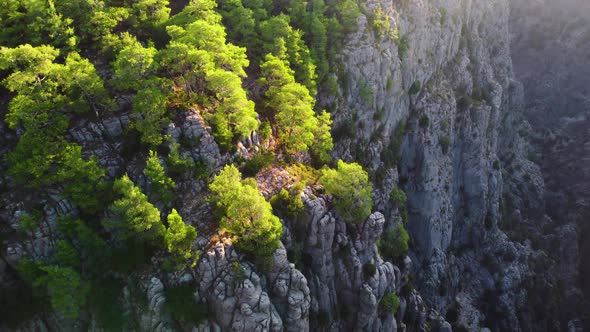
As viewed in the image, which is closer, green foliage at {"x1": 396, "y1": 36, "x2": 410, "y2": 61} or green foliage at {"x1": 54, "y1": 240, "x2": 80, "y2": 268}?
green foliage at {"x1": 54, "y1": 240, "x2": 80, "y2": 268}

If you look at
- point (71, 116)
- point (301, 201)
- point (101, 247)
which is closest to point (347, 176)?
point (301, 201)

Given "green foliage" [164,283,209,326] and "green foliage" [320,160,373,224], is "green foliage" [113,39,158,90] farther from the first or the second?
"green foliage" [320,160,373,224]

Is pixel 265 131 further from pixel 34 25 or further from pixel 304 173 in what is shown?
pixel 34 25

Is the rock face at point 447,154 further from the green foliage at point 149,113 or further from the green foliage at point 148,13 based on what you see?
the green foliage at point 149,113

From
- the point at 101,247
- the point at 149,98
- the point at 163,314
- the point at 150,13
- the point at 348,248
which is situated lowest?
the point at 348,248

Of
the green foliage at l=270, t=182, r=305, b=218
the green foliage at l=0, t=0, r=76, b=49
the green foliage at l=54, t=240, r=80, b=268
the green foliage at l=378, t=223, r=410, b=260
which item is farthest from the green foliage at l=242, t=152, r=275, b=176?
the green foliage at l=0, t=0, r=76, b=49

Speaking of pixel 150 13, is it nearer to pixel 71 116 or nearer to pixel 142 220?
pixel 71 116
